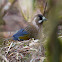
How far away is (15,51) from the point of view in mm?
2348

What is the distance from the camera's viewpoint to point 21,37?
3510mm

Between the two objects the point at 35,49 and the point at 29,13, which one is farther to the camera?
the point at 29,13

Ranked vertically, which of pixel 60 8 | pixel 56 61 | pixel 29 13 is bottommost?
pixel 56 61

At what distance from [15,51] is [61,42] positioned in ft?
6.65

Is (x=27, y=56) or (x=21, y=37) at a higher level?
(x=21, y=37)

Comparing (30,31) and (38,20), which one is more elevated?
(38,20)

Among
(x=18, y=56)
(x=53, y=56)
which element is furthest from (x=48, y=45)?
(x=18, y=56)

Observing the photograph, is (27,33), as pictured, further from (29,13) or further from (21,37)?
(29,13)

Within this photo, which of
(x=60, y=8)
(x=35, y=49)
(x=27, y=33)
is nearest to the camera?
(x=60, y=8)

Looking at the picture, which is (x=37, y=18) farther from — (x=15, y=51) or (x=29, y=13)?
(x=29, y=13)

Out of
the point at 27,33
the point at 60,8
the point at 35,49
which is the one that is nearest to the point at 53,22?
the point at 60,8

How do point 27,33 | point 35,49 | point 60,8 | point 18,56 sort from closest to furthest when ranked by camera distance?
point 60,8 < point 18,56 < point 35,49 < point 27,33

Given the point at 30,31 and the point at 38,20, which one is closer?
the point at 30,31

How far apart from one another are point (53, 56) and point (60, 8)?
0.39 feet
